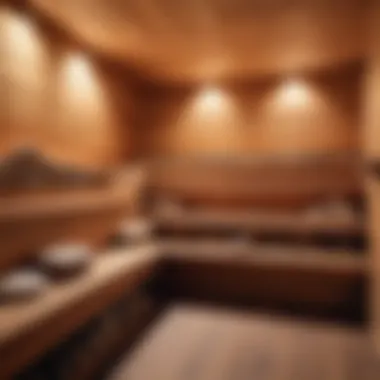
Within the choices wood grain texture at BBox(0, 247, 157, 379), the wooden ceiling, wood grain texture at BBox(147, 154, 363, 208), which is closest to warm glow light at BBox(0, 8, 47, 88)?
the wooden ceiling

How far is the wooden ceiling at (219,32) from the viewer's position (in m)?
2.03

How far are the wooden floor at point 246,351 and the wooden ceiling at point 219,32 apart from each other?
81.5 inches

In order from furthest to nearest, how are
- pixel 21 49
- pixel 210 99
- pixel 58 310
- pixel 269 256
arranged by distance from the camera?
1. pixel 210 99
2. pixel 269 256
3. pixel 21 49
4. pixel 58 310

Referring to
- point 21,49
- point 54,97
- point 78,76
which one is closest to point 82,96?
point 78,76

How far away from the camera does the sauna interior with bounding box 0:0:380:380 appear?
1.96 metres

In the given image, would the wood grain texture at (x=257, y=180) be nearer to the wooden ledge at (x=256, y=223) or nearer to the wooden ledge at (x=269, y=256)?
the wooden ledge at (x=256, y=223)

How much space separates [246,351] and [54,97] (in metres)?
2.09

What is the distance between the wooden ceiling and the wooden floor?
2.07 m

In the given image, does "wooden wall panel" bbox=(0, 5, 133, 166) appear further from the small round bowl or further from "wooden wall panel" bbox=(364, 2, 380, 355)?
"wooden wall panel" bbox=(364, 2, 380, 355)

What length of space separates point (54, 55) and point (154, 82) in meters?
1.36

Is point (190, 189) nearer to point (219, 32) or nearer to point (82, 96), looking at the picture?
point (82, 96)

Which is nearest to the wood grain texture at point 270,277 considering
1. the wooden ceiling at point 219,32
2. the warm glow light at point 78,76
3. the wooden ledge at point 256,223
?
the wooden ledge at point 256,223

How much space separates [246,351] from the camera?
218cm

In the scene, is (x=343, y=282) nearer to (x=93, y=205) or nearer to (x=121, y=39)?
(x=93, y=205)
